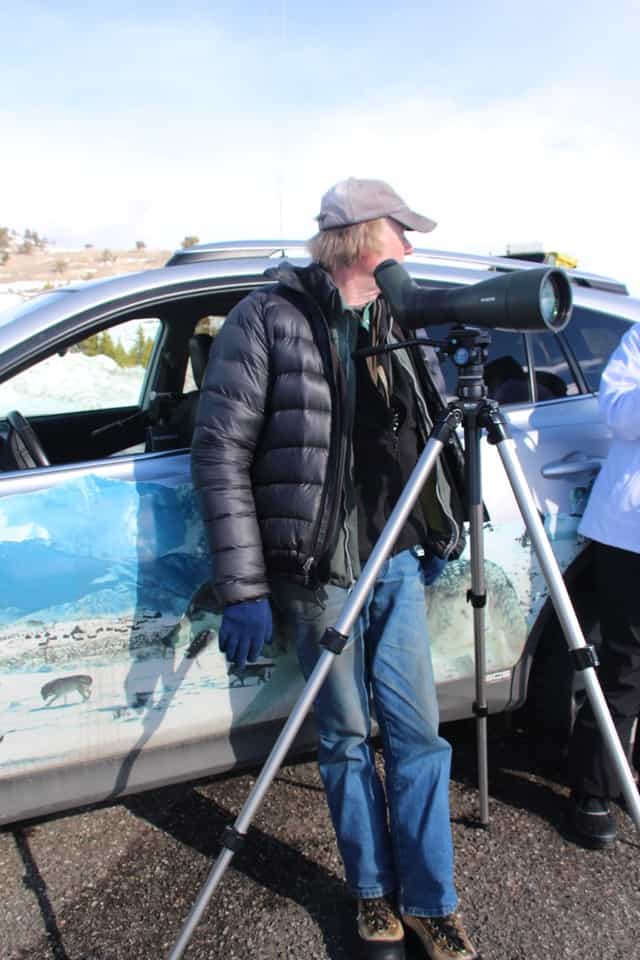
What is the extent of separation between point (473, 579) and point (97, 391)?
3.74 meters

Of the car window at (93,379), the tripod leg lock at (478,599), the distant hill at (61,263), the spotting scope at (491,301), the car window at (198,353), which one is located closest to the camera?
the spotting scope at (491,301)

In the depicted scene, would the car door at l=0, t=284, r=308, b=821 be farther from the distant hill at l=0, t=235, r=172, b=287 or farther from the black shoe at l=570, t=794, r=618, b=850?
the distant hill at l=0, t=235, r=172, b=287

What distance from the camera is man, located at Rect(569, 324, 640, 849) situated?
2.31 m

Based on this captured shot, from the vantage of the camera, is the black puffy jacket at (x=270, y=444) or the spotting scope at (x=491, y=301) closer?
the spotting scope at (x=491, y=301)

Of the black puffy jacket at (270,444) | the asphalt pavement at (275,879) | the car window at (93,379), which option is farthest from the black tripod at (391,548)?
the car window at (93,379)

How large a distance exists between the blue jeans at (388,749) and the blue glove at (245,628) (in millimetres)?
134

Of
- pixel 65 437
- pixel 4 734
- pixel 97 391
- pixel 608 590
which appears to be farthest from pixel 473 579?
pixel 97 391

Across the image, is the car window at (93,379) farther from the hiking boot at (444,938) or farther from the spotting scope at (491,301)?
the hiking boot at (444,938)

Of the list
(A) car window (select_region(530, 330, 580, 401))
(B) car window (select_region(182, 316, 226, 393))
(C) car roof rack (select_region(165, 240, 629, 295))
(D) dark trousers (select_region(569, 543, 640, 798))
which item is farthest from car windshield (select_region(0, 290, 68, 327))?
(D) dark trousers (select_region(569, 543, 640, 798))

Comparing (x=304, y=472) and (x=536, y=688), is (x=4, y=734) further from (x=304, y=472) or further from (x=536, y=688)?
(x=536, y=688)

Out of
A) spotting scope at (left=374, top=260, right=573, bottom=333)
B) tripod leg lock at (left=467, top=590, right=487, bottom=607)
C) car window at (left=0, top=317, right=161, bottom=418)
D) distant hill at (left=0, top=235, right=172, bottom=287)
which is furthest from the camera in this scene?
distant hill at (left=0, top=235, right=172, bottom=287)

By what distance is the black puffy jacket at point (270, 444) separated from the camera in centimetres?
189

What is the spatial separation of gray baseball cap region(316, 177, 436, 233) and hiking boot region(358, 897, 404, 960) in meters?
1.72

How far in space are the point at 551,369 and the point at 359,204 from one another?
→ 110 centimetres
